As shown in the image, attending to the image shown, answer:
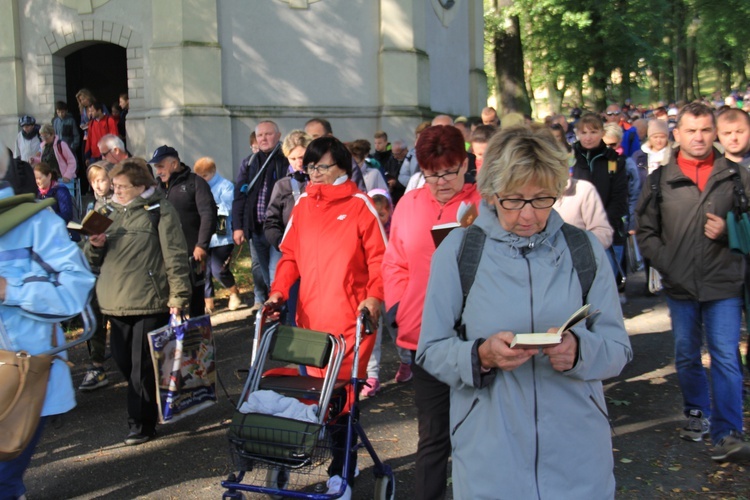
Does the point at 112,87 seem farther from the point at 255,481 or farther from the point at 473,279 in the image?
the point at 473,279

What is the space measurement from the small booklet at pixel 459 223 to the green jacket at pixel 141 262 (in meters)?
2.47

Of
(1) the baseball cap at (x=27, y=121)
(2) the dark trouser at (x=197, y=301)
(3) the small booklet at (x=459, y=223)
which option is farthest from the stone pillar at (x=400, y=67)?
(3) the small booklet at (x=459, y=223)

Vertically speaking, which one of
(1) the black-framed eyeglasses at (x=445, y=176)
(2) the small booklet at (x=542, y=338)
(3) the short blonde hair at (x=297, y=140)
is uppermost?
(3) the short blonde hair at (x=297, y=140)

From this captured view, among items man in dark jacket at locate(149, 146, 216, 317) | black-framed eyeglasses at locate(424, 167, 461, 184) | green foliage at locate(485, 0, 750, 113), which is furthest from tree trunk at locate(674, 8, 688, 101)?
black-framed eyeglasses at locate(424, 167, 461, 184)

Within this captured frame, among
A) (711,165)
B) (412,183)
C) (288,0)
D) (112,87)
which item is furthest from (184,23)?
(711,165)

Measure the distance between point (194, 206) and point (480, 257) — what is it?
243 inches

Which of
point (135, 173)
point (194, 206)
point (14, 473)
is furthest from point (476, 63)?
point (14, 473)

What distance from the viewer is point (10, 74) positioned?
17.2 m

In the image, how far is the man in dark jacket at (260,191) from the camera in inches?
340

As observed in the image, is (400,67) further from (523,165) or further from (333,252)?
(523,165)

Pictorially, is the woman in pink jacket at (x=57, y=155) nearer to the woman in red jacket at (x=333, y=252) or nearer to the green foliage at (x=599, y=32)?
the woman in red jacket at (x=333, y=252)

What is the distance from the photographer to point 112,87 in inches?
836

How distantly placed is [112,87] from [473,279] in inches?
782

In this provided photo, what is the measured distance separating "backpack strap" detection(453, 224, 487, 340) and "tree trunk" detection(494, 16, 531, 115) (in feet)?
78.7
